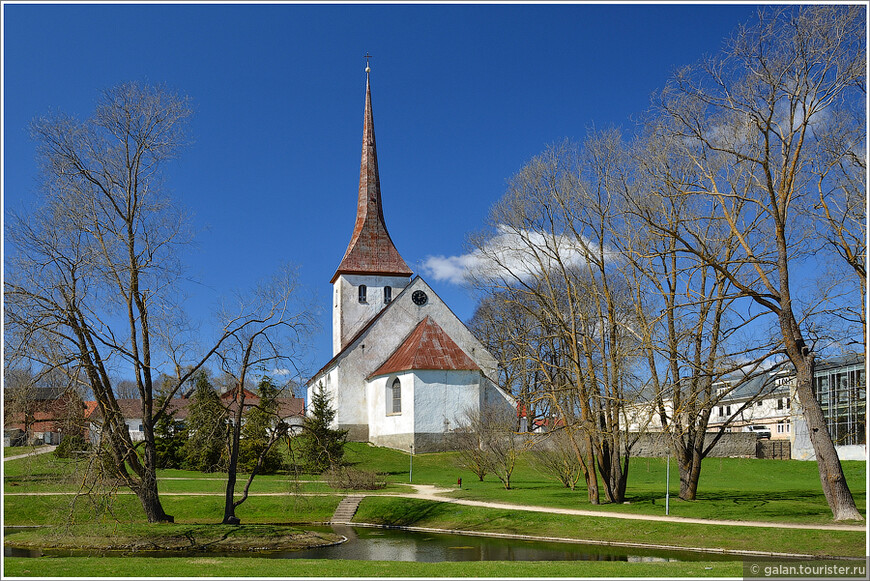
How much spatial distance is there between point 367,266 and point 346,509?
27727mm

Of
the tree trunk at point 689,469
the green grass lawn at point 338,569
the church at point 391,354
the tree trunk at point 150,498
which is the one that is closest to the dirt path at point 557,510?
the tree trunk at point 689,469

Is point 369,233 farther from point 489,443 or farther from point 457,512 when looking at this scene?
point 457,512

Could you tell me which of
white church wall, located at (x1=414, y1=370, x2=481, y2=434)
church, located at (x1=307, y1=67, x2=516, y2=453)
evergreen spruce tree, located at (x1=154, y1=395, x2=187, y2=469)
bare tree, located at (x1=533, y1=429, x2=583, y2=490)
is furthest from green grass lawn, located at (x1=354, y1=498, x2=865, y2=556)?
white church wall, located at (x1=414, y1=370, x2=481, y2=434)

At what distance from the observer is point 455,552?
57.7ft

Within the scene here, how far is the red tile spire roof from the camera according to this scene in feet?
167

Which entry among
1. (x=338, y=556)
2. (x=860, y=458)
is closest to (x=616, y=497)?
(x=338, y=556)

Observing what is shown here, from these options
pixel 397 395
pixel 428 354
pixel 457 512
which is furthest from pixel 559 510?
pixel 397 395

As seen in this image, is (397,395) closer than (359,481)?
No

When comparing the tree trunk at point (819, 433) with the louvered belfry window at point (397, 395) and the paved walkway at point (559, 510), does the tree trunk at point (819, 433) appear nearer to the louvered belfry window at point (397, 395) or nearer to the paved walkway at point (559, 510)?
the paved walkway at point (559, 510)

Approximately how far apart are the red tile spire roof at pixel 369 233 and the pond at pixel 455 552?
3209 cm

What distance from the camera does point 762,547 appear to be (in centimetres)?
1619

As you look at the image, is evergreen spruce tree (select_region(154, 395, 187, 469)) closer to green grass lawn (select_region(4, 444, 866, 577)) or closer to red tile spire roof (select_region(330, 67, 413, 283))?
green grass lawn (select_region(4, 444, 866, 577))

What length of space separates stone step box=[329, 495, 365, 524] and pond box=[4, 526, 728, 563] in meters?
4.17

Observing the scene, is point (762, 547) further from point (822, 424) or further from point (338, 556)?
point (338, 556)
